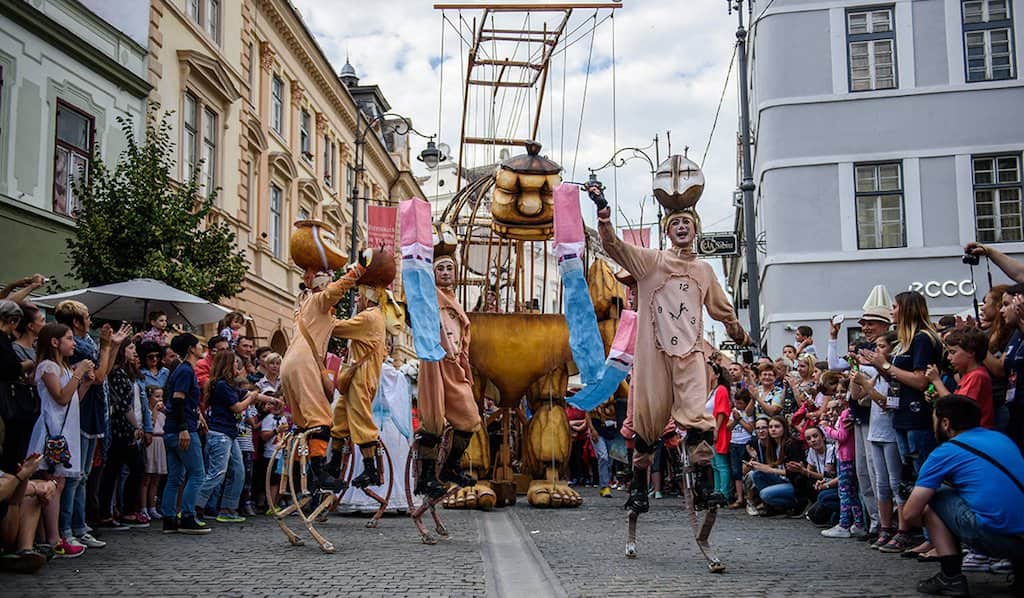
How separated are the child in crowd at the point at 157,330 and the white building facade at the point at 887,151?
564 inches

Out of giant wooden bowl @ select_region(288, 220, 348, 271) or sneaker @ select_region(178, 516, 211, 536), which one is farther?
sneaker @ select_region(178, 516, 211, 536)

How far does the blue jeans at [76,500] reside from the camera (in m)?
8.11

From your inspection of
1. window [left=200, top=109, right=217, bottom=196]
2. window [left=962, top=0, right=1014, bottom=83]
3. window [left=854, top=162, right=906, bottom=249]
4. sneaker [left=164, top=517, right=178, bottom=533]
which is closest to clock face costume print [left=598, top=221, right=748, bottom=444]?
sneaker [left=164, top=517, right=178, bottom=533]

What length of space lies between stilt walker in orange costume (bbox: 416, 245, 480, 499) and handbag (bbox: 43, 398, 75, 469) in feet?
8.73

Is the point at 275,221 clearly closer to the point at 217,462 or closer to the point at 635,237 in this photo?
the point at 635,237

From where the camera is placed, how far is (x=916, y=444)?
25.5 ft

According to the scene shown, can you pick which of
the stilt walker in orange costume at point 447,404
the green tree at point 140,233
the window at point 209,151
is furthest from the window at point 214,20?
the stilt walker in orange costume at point 447,404

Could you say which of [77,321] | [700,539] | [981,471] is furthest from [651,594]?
[77,321]

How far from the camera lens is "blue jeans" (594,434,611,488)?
640 inches

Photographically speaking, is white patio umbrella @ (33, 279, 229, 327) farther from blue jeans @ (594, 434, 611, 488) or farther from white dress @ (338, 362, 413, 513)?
blue jeans @ (594, 434, 611, 488)

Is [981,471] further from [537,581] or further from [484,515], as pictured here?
[484,515]

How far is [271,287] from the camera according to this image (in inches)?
1194

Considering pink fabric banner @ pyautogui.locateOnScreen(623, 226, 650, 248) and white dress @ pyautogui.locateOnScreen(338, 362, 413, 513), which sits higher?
pink fabric banner @ pyautogui.locateOnScreen(623, 226, 650, 248)

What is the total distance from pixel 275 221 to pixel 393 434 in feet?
71.9
